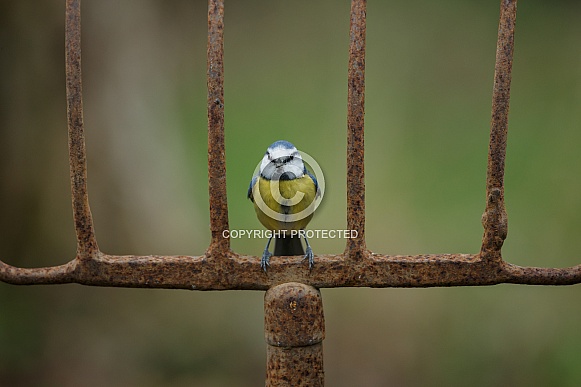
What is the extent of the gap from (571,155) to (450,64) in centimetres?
43

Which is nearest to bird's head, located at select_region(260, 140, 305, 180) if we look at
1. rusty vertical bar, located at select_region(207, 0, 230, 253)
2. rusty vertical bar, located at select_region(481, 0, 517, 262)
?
rusty vertical bar, located at select_region(207, 0, 230, 253)

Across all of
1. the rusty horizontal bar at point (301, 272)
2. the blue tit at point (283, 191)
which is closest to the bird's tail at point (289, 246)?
the blue tit at point (283, 191)

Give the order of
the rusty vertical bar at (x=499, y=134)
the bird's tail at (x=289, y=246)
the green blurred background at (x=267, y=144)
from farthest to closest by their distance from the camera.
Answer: the green blurred background at (x=267, y=144) → the bird's tail at (x=289, y=246) → the rusty vertical bar at (x=499, y=134)

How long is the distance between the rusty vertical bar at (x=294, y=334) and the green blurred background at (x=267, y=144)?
2.89 feet

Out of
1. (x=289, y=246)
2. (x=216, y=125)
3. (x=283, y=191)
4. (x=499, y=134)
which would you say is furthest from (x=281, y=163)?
(x=499, y=134)

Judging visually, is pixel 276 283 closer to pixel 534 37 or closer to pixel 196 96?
pixel 196 96

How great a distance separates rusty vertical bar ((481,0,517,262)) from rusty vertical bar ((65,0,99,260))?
2.25 ft

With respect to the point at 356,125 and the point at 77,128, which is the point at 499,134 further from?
the point at 77,128

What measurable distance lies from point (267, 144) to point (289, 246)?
0.47m

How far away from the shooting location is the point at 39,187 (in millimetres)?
2000

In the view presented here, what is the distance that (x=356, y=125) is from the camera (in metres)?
1.17

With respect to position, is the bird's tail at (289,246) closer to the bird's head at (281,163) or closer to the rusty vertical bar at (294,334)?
the bird's head at (281,163)

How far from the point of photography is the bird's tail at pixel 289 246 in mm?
1616

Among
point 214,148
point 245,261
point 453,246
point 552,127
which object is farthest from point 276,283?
point 552,127
